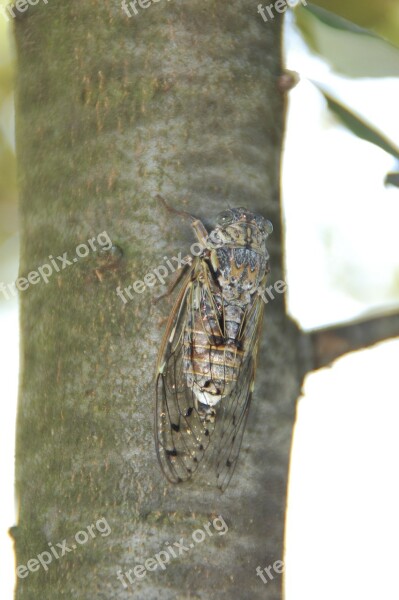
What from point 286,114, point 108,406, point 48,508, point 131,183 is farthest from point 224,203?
point 48,508

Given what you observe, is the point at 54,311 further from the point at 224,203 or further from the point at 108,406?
the point at 224,203

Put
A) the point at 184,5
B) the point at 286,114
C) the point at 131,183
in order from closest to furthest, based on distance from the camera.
A: the point at 131,183 < the point at 184,5 < the point at 286,114

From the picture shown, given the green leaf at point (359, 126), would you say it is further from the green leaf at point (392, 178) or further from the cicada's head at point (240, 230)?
the cicada's head at point (240, 230)

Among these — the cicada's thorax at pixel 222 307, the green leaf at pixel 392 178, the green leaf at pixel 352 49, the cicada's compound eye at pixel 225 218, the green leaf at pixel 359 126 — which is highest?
the green leaf at pixel 352 49

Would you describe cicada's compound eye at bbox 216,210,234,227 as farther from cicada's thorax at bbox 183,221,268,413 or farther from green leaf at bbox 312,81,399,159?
green leaf at bbox 312,81,399,159

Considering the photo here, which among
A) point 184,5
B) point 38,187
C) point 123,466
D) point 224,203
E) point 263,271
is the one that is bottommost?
point 123,466

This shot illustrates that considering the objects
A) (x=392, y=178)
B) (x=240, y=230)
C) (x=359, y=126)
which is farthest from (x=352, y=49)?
(x=240, y=230)

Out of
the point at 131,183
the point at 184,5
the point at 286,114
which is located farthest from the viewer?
the point at 286,114

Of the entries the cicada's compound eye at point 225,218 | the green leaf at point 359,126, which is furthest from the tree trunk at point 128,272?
the green leaf at point 359,126
